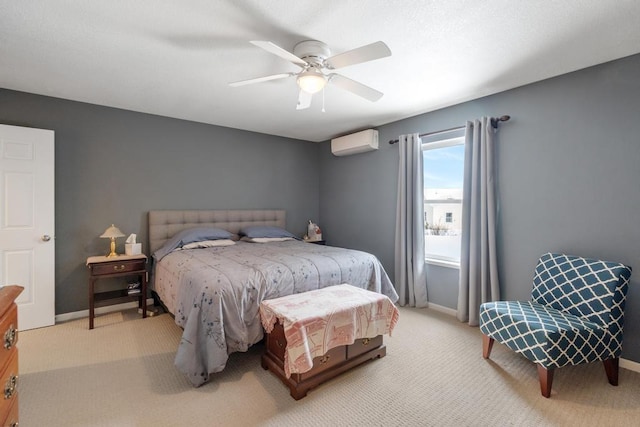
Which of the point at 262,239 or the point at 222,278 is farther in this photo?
the point at 262,239

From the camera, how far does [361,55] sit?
6.37 ft

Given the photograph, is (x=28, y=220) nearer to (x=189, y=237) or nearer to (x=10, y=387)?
(x=189, y=237)

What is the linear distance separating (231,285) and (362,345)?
→ 1.18 meters

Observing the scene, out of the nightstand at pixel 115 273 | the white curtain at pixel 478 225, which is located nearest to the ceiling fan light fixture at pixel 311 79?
the white curtain at pixel 478 225

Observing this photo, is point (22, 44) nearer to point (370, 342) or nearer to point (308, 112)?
point (308, 112)

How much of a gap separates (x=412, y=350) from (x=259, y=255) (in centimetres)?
178

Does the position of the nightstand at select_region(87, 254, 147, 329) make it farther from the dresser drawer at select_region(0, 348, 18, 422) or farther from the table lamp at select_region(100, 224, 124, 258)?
the dresser drawer at select_region(0, 348, 18, 422)

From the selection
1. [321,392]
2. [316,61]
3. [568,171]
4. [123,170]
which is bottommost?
[321,392]

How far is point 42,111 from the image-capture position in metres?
3.23

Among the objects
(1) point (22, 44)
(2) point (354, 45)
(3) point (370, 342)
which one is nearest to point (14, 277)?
(1) point (22, 44)

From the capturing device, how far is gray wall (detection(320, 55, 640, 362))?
7.82 ft

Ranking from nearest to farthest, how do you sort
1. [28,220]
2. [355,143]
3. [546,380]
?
[546,380], [28,220], [355,143]

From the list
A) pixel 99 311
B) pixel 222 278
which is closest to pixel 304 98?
pixel 222 278

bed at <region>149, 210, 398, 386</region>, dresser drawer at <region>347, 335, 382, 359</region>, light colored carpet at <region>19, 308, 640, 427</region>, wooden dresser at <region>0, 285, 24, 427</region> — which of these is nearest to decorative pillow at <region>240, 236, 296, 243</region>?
bed at <region>149, 210, 398, 386</region>
